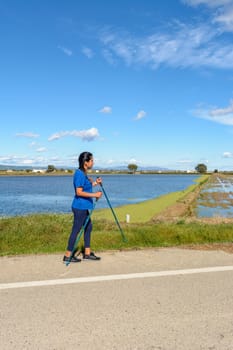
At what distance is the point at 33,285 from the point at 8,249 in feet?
8.11

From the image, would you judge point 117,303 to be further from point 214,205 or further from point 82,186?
point 214,205

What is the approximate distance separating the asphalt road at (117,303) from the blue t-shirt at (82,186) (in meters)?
1.07

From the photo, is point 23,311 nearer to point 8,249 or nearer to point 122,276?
point 122,276

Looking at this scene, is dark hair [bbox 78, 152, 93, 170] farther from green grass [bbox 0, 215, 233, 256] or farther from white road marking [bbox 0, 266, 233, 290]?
white road marking [bbox 0, 266, 233, 290]

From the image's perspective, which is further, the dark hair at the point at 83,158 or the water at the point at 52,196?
the water at the point at 52,196

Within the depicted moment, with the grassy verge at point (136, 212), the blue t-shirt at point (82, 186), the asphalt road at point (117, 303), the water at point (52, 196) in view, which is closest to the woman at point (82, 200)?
the blue t-shirt at point (82, 186)

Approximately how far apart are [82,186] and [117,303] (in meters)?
2.54

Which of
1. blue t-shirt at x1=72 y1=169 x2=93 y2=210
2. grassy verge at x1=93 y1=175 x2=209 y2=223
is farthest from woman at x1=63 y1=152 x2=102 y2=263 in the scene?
grassy verge at x1=93 y1=175 x2=209 y2=223

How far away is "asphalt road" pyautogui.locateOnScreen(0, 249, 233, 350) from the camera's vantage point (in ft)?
11.1

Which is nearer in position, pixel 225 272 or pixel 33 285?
pixel 33 285

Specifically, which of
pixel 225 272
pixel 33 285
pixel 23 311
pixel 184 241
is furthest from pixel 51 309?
pixel 184 241

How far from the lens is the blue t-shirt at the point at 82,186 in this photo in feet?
20.4

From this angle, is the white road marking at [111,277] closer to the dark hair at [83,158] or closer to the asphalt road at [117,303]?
the asphalt road at [117,303]

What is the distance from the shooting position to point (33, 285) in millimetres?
4848
